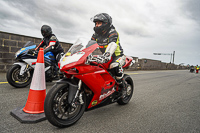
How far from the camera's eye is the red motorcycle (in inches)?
82.3

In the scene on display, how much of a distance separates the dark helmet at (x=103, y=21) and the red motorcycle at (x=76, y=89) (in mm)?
629

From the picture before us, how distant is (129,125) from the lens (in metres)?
2.48

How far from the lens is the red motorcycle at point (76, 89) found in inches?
82.3

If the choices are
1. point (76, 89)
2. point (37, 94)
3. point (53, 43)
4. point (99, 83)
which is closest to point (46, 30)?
point (53, 43)

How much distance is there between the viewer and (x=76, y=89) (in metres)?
2.22

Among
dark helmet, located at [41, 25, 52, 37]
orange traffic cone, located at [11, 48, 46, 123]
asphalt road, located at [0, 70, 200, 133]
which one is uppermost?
dark helmet, located at [41, 25, 52, 37]

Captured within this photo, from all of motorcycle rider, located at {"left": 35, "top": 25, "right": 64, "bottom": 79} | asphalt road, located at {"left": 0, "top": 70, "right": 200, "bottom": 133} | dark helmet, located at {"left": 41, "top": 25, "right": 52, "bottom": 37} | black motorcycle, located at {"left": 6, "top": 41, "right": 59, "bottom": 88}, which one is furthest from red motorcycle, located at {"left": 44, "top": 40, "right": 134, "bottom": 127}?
dark helmet, located at {"left": 41, "top": 25, "right": 52, "bottom": 37}

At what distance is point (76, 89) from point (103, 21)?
149 centimetres

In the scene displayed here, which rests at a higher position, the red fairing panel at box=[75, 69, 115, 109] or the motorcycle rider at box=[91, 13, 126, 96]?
the motorcycle rider at box=[91, 13, 126, 96]

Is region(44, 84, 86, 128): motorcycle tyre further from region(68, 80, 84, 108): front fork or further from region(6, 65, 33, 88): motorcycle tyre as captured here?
region(6, 65, 33, 88): motorcycle tyre

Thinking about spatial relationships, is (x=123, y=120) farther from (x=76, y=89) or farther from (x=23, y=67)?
(x=23, y=67)

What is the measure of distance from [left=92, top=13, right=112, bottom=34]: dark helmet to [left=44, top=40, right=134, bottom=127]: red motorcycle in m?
0.63

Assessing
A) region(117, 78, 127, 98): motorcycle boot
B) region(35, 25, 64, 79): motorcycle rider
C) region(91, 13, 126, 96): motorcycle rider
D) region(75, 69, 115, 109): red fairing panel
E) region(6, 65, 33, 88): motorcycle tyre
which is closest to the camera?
region(75, 69, 115, 109): red fairing panel

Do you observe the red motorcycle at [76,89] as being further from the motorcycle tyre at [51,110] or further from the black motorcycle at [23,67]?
the black motorcycle at [23,67]
